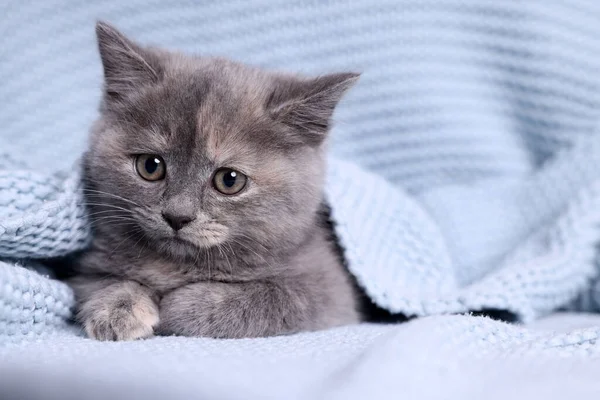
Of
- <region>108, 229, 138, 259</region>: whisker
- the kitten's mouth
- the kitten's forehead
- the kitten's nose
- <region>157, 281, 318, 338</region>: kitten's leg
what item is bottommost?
<region>157, 281, 318, 338</region>: kitten's leg

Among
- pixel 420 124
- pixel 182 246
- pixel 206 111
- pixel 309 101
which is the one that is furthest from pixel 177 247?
pixel 420 124

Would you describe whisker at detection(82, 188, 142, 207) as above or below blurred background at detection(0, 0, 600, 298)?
below

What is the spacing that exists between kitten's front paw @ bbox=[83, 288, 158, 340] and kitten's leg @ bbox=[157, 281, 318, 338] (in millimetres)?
37

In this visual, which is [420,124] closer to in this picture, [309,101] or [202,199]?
[309,101]

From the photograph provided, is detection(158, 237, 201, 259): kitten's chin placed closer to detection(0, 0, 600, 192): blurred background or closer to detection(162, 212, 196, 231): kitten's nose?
detection(162, 212, 196, 231): kitten's nose

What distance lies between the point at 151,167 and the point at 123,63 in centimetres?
20

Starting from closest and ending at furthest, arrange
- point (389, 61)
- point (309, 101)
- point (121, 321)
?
point (121, 321) < point (309, 101) < point (389, 61)

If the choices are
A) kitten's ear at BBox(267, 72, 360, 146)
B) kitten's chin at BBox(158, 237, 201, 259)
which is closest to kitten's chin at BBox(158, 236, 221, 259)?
kitten's chin at BBox(158, 237, 201, 259)

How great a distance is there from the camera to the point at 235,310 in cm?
111

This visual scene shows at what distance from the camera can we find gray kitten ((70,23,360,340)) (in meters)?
1.10

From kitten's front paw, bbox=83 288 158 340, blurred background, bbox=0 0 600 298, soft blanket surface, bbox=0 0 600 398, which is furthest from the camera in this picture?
blurred background, bbox=0 0 600 298

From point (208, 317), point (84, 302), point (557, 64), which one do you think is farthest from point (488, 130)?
point (84, 302)

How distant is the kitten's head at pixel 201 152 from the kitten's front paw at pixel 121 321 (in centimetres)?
12

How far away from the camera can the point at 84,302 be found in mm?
1135
